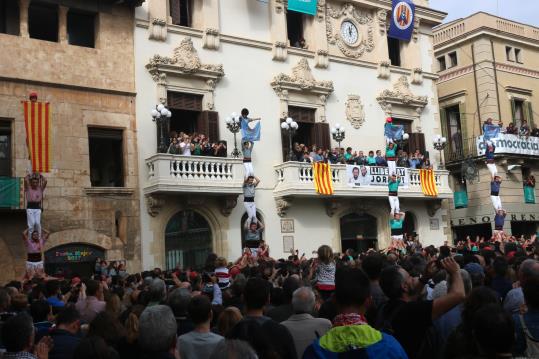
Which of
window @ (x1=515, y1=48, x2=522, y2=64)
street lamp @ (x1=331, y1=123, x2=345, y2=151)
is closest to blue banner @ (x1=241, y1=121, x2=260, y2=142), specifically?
street lamp @ (x1=331, y1=123, x2=345, y2=151)

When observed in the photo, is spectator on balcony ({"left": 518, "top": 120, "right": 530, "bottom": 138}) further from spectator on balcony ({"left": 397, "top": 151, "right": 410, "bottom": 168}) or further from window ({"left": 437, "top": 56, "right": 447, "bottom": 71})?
spectator on balcony ({"left": 397, "top": 151, "right": 410, "bottom": 168})

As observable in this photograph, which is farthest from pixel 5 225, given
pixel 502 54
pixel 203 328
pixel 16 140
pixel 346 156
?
pixel 502 54

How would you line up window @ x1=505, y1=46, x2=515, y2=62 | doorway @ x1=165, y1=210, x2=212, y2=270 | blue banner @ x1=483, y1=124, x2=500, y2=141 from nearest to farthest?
doorway @ x1=165, y1=210, x2=212, y2=270 → blue banner @ x1=483, y1=124, x2=500, y2=141 → window @ x1=505, y1=46, x2=515, y2=62

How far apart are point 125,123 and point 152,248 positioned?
13.3ft

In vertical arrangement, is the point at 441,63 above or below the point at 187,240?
above

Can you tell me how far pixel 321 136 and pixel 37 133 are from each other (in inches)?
454

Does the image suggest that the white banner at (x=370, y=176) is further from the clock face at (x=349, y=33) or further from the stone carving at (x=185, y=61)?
the stone carving at (x=185, y=61)

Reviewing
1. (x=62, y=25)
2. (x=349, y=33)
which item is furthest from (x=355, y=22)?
(x=62, y=25)

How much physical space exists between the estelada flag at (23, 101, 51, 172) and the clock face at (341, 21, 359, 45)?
13889 mm

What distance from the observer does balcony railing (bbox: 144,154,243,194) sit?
65.9ft

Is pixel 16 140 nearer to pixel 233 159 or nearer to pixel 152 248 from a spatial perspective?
pixel 152 248

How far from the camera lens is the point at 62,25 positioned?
65.2 ft

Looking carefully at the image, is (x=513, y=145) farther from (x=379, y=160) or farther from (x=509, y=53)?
(x=379, y=160)

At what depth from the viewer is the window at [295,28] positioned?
25844mm
